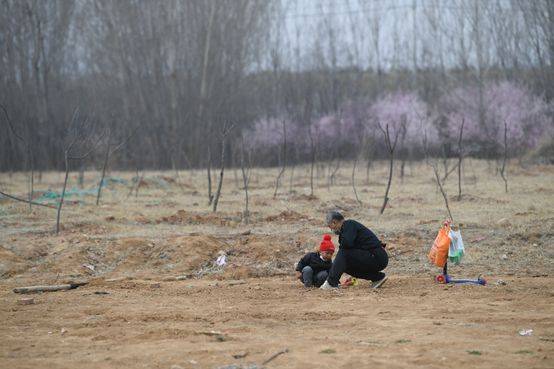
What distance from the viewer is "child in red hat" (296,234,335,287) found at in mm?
9062

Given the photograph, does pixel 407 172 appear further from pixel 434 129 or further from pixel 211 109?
pixel 211 109

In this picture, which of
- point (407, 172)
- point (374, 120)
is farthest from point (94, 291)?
point (374, 120)

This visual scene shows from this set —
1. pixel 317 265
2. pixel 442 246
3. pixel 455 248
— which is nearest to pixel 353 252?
pixel 317 265

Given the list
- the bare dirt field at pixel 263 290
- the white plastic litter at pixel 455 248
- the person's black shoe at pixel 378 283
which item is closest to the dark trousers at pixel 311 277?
the bare dirt field at pixel 263 290

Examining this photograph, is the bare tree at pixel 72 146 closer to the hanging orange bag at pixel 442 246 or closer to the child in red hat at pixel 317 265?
the child in red hat at pixel 317 265

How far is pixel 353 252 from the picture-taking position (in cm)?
863

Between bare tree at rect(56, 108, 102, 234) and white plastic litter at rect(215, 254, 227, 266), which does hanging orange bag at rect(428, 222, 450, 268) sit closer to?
white plastic litter at rect(215, 254, 227, 266)

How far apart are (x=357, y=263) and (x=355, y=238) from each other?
0.94 ft

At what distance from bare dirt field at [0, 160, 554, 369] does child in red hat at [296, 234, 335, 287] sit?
210 mm

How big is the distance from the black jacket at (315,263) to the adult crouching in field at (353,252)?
0.34m

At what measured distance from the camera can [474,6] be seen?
129 ft

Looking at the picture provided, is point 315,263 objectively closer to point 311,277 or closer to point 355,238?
point 311,277

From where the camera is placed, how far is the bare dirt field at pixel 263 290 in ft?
19.1

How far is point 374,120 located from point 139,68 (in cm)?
1195
